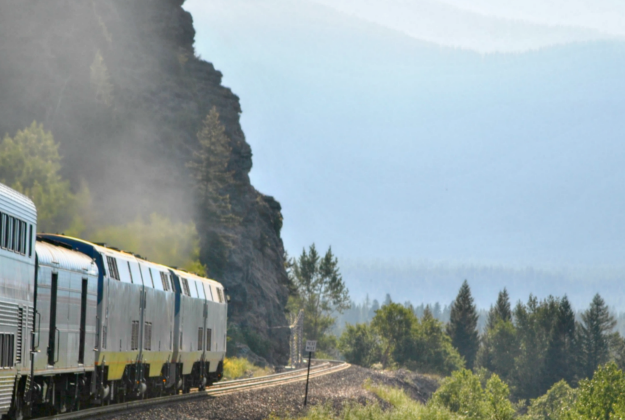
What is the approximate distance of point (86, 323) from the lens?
69.6ft

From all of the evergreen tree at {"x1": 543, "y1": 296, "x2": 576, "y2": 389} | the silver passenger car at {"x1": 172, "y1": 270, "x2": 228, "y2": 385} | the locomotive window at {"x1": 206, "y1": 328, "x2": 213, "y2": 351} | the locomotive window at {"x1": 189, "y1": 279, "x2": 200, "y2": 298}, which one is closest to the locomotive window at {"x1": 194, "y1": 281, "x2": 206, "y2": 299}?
the silver passenger car at {"x1": 172, "y1": 270, "x2": 228, "y2": 385}

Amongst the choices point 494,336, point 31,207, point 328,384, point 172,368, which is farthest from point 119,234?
point 494,336

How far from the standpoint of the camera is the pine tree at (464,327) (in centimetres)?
16538

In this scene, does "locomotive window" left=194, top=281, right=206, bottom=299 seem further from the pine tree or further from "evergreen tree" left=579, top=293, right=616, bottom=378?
the pine tree

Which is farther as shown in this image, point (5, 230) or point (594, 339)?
point (594, 339)

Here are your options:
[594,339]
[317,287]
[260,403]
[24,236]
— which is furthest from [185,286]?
[594,339]

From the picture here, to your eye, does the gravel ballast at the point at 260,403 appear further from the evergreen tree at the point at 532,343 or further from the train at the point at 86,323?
the evergreen tree at the point at 532,343

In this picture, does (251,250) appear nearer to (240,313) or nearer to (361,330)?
(240,313)

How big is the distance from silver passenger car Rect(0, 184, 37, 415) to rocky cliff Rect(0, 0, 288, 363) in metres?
59.9

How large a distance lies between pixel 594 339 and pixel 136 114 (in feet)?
369

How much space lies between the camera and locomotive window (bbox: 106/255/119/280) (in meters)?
23.5

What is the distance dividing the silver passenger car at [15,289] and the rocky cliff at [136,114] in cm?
5989

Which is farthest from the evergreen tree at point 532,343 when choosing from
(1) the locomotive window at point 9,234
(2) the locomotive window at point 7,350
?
(1) the locomotive window at point 9,234

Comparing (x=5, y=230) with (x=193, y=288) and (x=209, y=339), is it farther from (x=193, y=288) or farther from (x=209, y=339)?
(x=209, y=339)
